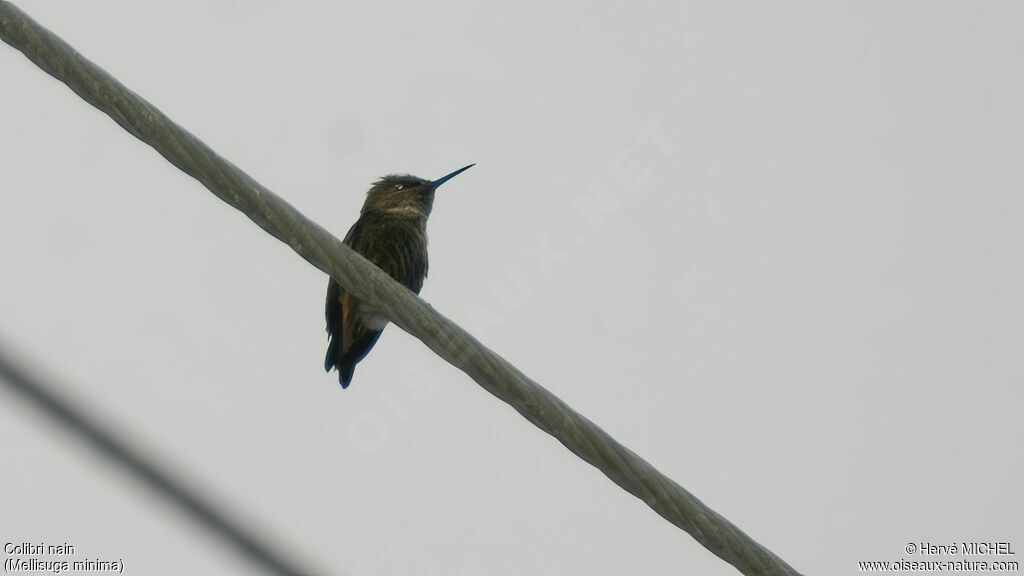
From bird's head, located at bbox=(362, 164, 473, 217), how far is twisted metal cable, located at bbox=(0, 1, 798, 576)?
3.42 meters

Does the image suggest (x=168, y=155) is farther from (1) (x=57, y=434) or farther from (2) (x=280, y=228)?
(1) (x=57, y=434)

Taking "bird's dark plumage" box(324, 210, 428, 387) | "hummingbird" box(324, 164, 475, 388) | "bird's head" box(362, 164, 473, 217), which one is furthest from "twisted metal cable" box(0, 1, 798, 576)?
"bird's head" box(362, 164, 473, 217)

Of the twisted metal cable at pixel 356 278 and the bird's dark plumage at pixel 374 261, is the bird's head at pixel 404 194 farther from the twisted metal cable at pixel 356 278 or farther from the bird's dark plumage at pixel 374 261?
the twisted metal cable at pixel 356 278

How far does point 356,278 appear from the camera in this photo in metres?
Result: 3.29

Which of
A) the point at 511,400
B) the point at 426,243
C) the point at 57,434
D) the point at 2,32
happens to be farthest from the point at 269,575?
the point at 426,243

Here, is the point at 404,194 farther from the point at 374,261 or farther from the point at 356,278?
the point at 356,278

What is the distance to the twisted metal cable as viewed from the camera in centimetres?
277

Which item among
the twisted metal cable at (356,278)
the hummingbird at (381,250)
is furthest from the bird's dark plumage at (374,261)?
the twisted metal cable at (356,278)

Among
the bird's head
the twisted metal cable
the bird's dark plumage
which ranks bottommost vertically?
the twisted metal cable

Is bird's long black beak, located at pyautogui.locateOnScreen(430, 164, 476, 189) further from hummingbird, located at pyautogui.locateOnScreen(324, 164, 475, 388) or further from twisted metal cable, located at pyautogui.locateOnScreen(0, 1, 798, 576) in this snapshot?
twisted metal cable, located at pyautogui.locateOnScreen(0, 1, 798, 576)

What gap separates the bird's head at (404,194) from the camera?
6.72m

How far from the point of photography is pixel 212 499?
3.72 feet

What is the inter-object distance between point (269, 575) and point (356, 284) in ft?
6.88

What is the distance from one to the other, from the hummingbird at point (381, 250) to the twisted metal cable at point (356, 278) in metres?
2.97
